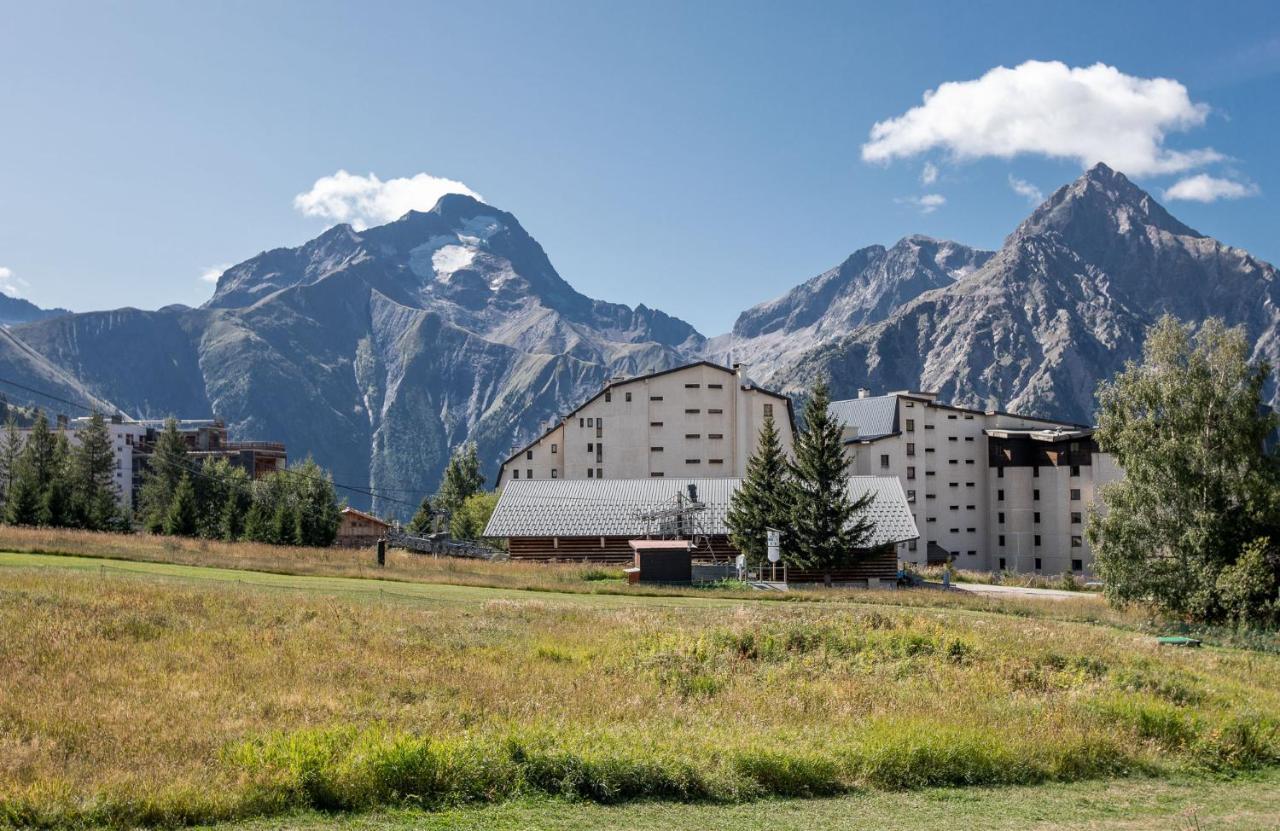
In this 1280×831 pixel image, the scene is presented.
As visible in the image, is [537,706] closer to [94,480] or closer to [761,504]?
[761,504]

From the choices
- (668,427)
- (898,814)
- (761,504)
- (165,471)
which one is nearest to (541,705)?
(898,814)

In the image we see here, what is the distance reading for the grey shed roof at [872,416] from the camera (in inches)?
4666

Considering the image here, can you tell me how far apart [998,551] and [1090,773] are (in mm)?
115492

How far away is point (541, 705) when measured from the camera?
1582cm

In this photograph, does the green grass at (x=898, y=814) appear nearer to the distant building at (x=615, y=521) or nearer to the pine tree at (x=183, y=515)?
the distant building at (x=615, y=521)

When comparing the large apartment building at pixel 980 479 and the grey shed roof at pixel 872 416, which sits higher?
the grey shed roof at pixel 872 416

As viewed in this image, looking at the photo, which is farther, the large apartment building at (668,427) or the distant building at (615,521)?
the large apartment building at (668,427)

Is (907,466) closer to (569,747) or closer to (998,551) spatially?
(998,551)

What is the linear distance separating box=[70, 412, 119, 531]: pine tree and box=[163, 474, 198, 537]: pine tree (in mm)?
5117

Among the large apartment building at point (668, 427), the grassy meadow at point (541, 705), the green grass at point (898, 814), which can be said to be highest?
the large apartment building at point (668, 427)

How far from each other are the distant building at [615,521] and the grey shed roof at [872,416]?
4920 centimetres

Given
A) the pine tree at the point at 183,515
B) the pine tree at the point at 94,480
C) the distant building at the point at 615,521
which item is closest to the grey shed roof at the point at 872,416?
the distant building at the point at 615,521

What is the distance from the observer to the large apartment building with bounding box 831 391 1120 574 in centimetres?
11631

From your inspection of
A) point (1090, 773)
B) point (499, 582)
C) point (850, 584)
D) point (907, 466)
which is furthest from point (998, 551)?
point (1090, 773)
